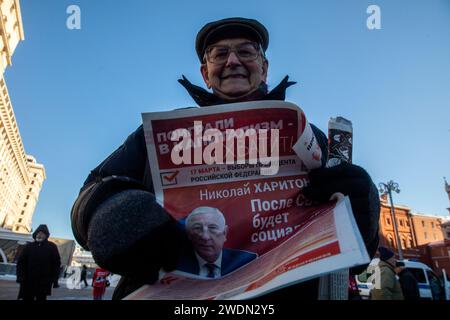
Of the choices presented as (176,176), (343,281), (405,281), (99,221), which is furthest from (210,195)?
(405,281)

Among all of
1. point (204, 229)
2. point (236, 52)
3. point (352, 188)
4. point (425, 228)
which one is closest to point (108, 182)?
point (204, 229)

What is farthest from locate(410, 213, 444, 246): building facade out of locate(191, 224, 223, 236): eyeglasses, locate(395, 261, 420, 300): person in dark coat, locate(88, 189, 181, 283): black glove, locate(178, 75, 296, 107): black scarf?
locate(88, 189, 181, 283): black glove

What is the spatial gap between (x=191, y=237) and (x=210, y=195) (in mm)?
123

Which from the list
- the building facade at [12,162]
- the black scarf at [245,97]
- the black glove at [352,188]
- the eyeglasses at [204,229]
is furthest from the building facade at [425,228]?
the building facade at [12,162]

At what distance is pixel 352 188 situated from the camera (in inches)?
27.6

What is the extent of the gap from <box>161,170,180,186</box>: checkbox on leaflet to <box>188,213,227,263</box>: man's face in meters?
0.12

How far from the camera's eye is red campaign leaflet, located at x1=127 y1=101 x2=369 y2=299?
0.68m

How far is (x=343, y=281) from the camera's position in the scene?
727 millimetres

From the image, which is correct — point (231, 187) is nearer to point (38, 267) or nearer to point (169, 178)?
point (169, 178)

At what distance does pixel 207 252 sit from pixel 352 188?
15.6 inches

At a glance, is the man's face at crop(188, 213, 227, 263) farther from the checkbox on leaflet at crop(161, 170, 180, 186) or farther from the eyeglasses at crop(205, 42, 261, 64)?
the eyeglasses at crop(205, 42, 261, 64)

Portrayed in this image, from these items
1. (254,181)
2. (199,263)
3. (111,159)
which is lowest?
(199,263)
